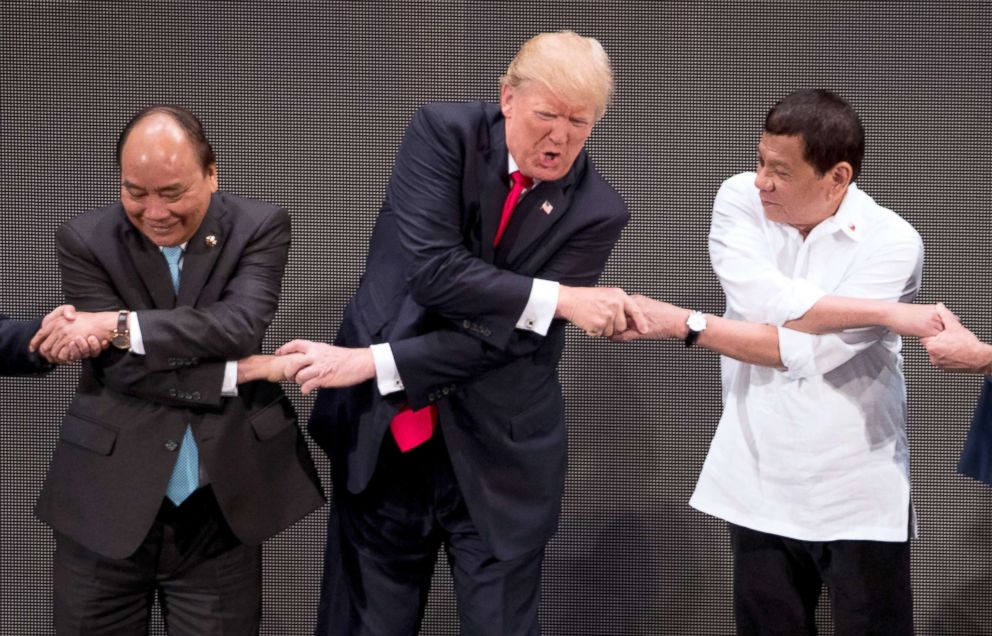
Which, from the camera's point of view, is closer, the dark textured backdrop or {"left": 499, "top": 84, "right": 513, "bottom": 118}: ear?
{"left": 499, "top": 84, "right": 513, "bottom": 118}: ear

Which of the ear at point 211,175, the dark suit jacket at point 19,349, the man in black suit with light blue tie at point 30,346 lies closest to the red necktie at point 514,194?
the ear at point 211,175

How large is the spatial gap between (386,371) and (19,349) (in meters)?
0.84

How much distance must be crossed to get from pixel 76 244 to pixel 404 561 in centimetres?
101

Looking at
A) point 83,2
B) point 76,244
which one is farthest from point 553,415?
point 83,2

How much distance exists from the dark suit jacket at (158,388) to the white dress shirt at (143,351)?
0.04ft

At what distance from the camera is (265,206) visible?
2814 millimetres

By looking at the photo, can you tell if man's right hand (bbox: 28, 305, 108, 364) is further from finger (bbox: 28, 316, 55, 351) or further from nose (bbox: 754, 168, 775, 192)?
nose (bbox: 754, 168, 775, 192)

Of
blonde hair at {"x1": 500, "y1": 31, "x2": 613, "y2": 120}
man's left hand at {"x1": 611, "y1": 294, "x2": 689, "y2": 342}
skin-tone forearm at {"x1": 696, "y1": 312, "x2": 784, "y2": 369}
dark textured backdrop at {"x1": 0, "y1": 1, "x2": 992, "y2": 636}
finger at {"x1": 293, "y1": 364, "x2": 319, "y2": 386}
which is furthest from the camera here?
dark textured backdrop at {"x1": 0, "y1": 1, "x2": 992, "y2": 636}

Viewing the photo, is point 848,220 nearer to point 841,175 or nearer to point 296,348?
point 841,175

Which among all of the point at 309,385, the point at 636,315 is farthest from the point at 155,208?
the point at 636,315

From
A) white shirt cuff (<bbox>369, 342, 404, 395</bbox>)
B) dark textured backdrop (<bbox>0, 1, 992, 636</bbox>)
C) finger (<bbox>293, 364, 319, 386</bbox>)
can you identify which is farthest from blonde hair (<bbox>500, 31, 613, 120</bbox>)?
dark textured backdrop (<bbox>0, 1, 992, 636</bbox>)

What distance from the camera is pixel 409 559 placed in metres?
2.88

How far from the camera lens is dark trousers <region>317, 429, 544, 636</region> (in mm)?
2822

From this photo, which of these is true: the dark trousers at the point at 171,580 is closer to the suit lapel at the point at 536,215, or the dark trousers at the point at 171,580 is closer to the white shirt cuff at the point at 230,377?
the white shirt cuff at the point at 230,377
